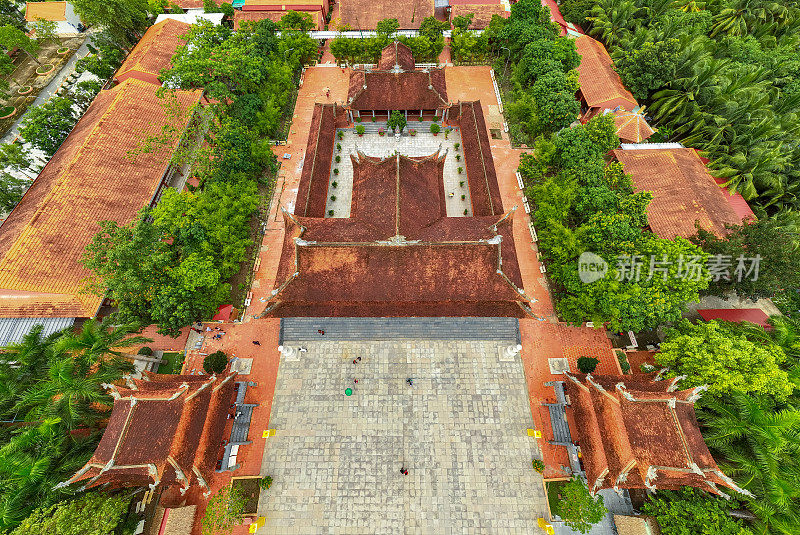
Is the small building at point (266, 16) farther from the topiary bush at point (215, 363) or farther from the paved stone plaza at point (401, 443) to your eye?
the paved stone plaza at point (401, 443)

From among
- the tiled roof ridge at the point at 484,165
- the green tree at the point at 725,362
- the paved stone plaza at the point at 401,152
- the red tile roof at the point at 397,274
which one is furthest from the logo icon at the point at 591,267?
the paved stone plaza at the point at 401,152

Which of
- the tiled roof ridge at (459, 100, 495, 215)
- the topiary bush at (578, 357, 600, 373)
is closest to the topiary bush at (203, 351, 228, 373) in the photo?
the tiled roof ridge at (459, 100, 495, 215)

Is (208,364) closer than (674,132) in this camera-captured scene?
Yes

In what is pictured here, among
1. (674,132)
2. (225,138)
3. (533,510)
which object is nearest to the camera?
(533,510)

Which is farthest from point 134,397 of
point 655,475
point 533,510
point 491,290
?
point 655,475

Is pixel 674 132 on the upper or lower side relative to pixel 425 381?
upper

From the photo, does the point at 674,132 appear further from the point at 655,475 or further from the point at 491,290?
the point at 655,475
